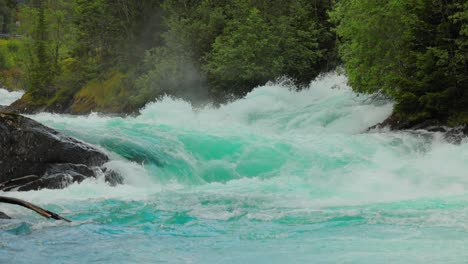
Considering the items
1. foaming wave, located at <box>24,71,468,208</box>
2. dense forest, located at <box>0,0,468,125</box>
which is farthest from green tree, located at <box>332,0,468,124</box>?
foaming wave, located at <box>24,71,468,208</box>

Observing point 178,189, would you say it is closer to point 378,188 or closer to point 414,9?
point 378,188

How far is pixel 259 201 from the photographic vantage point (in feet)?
40.6

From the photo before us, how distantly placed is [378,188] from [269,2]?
2458 centimetres

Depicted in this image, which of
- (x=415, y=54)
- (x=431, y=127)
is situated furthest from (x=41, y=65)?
(x=431, y=127)

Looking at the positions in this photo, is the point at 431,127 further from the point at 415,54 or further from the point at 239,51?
the point at 239,51

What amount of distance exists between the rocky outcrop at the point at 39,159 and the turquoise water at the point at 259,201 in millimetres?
475

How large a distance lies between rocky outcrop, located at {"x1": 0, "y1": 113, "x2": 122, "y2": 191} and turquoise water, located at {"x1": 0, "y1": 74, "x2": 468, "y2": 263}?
1.56ft

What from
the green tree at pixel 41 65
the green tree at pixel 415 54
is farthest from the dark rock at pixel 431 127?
the green tree at pixel 41 65

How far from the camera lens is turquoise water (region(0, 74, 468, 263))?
28.1 ft

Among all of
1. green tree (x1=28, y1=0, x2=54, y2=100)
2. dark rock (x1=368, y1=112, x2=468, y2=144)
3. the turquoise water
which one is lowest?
the turquoise water

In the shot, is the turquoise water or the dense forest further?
the dense forest

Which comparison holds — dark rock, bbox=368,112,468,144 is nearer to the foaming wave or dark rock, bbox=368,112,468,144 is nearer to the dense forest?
the dense forest

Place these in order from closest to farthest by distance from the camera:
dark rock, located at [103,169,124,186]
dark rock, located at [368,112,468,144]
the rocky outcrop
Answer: the rocky outcrop → dark rock, located at [103,169,124,186] → dark rock, located at [368,112,468,144]

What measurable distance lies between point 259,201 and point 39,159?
19.0 feet
